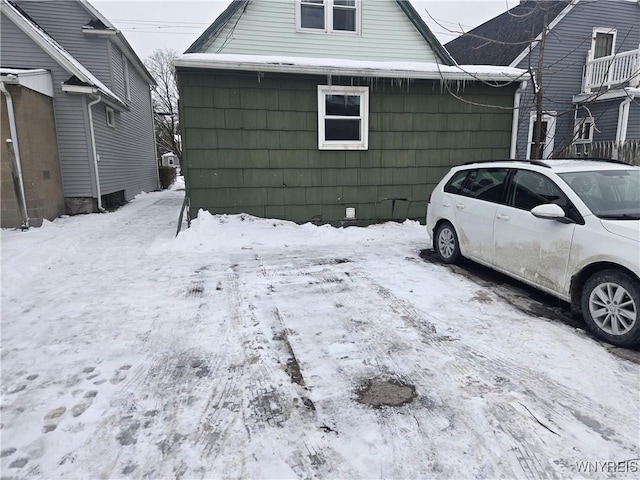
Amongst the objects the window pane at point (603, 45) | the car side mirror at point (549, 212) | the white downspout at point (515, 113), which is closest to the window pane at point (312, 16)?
the white downspout at point (515, 113)

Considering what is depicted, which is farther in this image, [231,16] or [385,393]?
[231,16]

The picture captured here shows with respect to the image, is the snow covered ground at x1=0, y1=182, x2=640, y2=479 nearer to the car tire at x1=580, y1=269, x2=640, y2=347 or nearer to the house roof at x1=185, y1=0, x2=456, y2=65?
the car tire at x1=580, y1=269, x2=640, y2=347

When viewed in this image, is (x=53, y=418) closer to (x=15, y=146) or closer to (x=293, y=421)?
(x=293, y=421)

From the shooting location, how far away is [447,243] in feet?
18.6

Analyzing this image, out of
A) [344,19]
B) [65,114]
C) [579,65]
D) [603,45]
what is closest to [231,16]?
[344,19]

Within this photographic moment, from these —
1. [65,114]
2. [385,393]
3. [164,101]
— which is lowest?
[385,393]

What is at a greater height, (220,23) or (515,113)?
(220,23)

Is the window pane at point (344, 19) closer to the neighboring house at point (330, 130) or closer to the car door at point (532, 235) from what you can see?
the neighboring house at point (330, 130)

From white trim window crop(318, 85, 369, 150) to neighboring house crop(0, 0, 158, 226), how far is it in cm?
622

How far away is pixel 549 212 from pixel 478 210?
4.22ft

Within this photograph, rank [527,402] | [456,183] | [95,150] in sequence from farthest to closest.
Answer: [95,150] → [456,183] → [527,402]

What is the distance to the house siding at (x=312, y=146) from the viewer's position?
733cm

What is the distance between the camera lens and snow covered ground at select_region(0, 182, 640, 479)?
2018mm

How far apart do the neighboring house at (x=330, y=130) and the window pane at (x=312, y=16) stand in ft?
8.50
